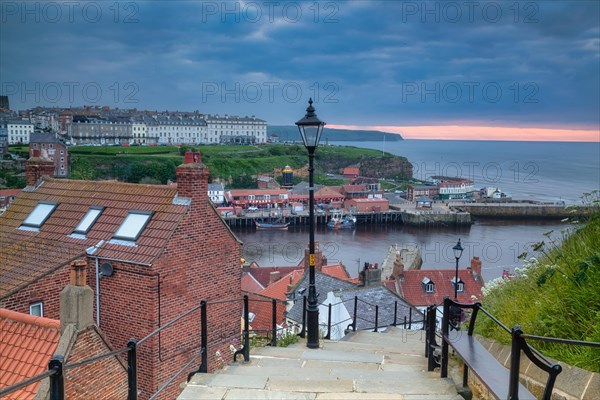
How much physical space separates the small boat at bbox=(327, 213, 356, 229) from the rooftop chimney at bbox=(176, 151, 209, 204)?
7175 centimetres

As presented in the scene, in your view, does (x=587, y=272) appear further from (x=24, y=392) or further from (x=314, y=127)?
(x=24, y=392)

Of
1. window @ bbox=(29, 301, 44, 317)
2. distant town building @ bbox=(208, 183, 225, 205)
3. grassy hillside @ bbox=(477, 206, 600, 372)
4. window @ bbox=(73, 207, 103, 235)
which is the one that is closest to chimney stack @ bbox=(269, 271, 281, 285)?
window @ bbox=(73, 207, 103, 235)

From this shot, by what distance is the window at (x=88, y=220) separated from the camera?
1285 cm

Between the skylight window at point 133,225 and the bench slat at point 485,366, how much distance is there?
29.6ft

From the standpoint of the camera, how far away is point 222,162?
128 m

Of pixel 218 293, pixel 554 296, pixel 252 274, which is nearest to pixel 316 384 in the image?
pixel 554 296

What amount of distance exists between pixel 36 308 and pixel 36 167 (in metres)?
6.95

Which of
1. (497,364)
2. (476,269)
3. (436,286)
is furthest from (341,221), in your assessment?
(497,364)

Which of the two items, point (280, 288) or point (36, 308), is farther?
point (280, 288)

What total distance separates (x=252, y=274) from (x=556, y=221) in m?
72.1

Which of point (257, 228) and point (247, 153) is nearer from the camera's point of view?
point (257, 228)

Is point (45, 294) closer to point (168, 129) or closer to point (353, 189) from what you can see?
point (353, 189)

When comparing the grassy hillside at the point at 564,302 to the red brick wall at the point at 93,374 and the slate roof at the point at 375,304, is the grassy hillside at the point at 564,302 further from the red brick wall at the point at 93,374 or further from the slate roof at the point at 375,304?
the slate roof at the point at 375,304

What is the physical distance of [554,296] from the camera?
5.43 meters
